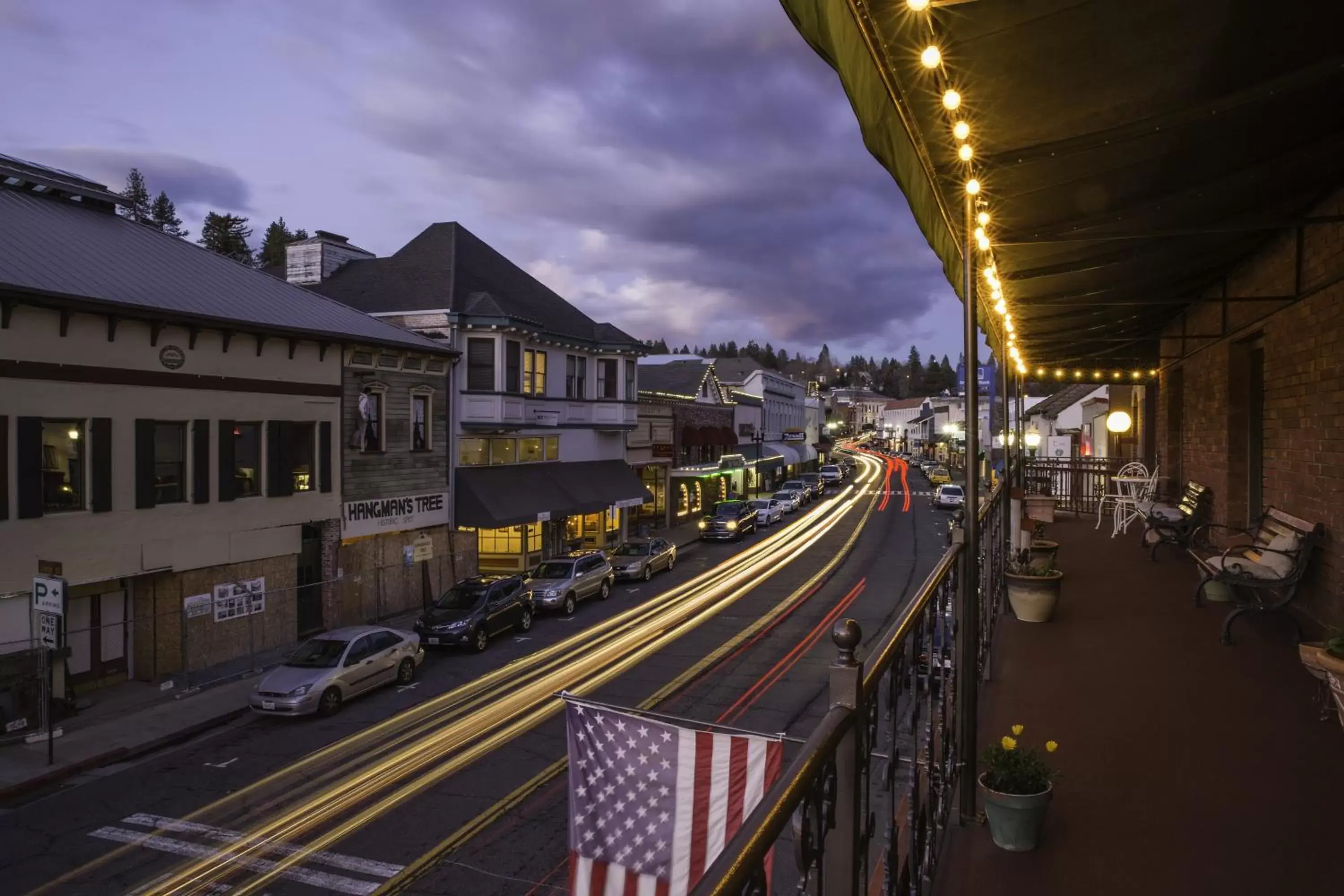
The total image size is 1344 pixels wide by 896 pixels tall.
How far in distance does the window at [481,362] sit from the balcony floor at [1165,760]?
22.7 metres

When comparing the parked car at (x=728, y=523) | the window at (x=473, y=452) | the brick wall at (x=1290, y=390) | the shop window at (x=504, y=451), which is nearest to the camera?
the brick wall at (x=1290, y=390)

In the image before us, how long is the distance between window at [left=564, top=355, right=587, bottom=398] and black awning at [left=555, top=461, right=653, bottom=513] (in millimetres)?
2858

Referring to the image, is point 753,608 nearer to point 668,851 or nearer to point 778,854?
point 778,854

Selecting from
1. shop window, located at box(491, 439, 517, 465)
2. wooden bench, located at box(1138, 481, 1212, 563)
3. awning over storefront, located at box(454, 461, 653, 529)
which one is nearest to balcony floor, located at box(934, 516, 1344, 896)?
wooden bench, located at box(1138, 481, 1212, 563)

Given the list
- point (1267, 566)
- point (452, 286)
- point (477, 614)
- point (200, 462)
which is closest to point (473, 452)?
point (452, 286)

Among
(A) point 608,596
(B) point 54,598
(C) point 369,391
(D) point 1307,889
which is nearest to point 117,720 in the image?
(B) point 54,598

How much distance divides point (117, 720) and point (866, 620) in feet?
55.4

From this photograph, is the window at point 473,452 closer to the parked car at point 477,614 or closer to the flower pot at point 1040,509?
the parked car at point 477,614

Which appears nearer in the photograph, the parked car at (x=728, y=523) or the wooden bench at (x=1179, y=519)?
the wooden bench at (x=1179, y=519)

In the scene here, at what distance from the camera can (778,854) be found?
10.3 meters

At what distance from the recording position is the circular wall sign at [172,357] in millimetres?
19094

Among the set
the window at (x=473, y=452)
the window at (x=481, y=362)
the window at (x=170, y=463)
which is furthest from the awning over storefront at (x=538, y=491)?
the window at (x=170, y=463)

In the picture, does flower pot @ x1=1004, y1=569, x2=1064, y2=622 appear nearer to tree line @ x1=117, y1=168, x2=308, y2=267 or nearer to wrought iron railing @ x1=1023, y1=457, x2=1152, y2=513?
wrought iron railing @ x1=1023, y1=457, x2=1152, y2=513

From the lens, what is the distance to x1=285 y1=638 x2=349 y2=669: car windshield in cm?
1666
